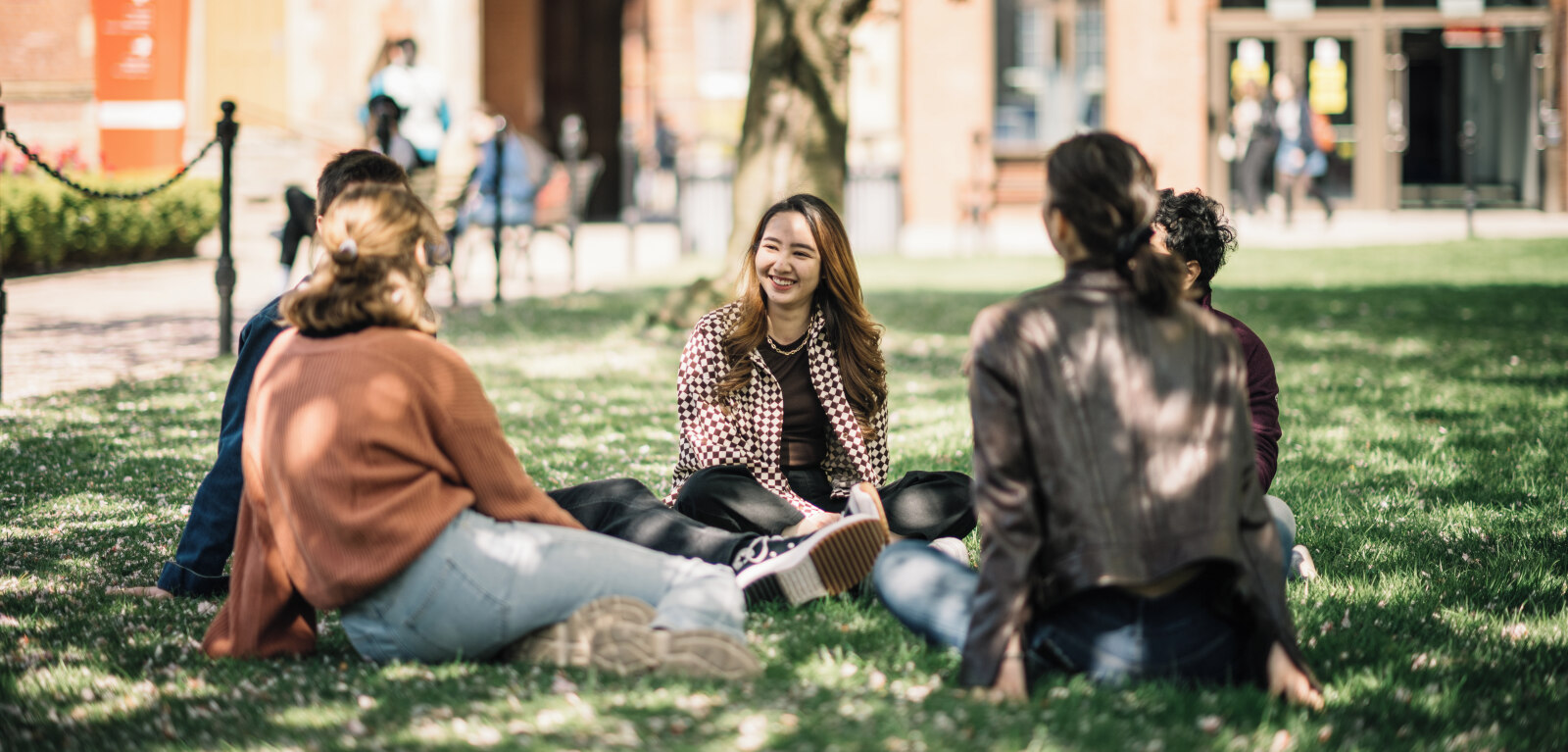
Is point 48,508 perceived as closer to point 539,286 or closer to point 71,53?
point 539,286

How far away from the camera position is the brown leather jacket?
2854mm

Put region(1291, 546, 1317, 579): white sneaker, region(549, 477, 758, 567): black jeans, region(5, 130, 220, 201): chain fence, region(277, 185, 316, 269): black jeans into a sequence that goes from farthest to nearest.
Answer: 1. region(277, 185, 316, 269): black jeans
2. region(5, 130, 220, 201): chain fence
3. region(1291, 546, 1317, 579): white sneaker
4. region(549, 477, 758, 567): black jeans

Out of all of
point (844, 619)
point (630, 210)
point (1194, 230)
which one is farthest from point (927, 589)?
point (630, 210)

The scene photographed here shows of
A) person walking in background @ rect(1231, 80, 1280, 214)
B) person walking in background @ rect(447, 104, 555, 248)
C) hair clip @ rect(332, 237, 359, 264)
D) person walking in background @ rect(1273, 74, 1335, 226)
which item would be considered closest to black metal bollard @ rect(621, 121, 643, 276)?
person walking in background @ rect(447, 104, 555, 248)

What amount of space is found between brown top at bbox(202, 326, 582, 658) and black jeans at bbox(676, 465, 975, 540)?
95 centimetres

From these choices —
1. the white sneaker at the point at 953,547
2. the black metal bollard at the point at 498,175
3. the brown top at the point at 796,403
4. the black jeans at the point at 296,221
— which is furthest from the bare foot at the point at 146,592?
the black metal bollard at the point at 498,175

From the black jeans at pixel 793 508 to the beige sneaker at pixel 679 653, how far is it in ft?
3.13

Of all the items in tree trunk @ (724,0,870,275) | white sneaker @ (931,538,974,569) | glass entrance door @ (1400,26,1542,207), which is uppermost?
glass entrance door @ (1400,26,1542,207)

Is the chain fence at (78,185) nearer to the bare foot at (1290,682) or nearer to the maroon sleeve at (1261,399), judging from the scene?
the maroon sleeve at (1261,399)

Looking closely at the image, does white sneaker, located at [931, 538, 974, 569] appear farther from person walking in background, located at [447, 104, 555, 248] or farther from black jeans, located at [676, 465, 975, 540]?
person walking in background, located at [447, 104, 555, 248]

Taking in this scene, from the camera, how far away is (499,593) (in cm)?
326

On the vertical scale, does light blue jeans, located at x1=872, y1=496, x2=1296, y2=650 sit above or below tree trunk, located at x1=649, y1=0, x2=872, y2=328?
below

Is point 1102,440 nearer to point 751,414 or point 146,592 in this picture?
point 751,414

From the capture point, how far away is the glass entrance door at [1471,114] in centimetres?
2502
